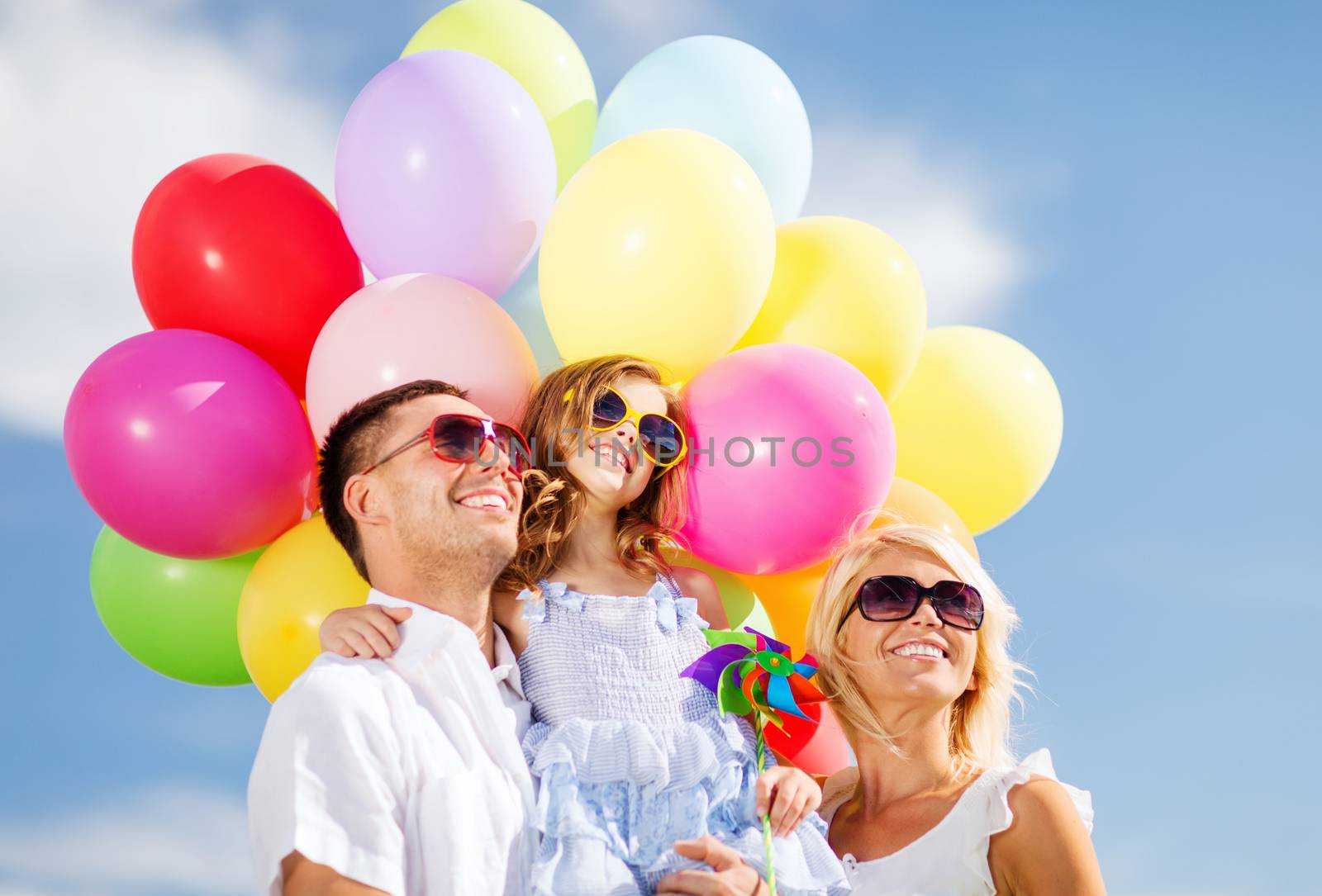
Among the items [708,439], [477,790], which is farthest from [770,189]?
[477,790]

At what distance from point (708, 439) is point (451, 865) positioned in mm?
1446

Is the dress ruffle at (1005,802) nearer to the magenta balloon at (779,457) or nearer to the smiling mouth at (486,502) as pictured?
the magenta balloon at (779,457)

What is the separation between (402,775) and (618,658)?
2.50 feet

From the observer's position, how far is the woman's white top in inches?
116

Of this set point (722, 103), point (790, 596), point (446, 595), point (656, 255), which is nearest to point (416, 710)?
point (446, 595)

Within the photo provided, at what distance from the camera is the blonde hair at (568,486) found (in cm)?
344

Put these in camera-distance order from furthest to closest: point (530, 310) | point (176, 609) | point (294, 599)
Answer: point (530, 310)
point (176, 609)
point (294, 599)

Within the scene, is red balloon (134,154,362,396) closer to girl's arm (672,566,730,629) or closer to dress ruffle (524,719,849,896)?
girl's arm (672,566,730,629)

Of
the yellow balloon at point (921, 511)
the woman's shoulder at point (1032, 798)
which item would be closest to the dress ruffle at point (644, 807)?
the woman's shoulder at point (1032, 798)

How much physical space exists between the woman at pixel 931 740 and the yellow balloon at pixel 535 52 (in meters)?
2.09

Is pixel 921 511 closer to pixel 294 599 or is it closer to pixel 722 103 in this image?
pixel 722 103

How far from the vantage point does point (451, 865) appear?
257cm

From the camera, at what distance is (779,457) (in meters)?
3.44

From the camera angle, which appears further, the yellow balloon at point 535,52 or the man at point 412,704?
the yellow balloon at point 535,52
